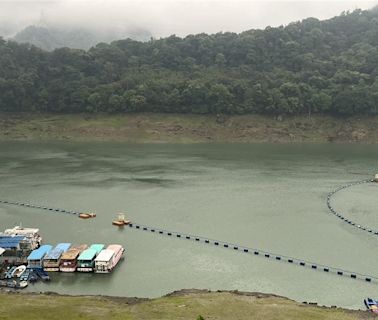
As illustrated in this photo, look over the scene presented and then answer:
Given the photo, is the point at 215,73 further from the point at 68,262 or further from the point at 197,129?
the point at 68,262

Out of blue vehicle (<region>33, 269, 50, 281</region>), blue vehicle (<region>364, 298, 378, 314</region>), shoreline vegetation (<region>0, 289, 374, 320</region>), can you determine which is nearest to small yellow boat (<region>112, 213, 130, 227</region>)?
blue vehicle (<region>33, 269, 50, 281</region>)

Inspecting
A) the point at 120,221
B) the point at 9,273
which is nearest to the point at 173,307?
the point at 9,273

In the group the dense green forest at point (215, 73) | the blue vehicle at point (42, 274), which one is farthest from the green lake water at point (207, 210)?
the dense green forest at point (215, 73)

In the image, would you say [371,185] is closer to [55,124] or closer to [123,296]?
[123,296]

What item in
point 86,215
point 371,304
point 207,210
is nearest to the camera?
point 371,304

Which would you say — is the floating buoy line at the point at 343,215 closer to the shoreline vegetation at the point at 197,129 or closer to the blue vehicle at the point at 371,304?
the blue vehicle at the point at 371,304
